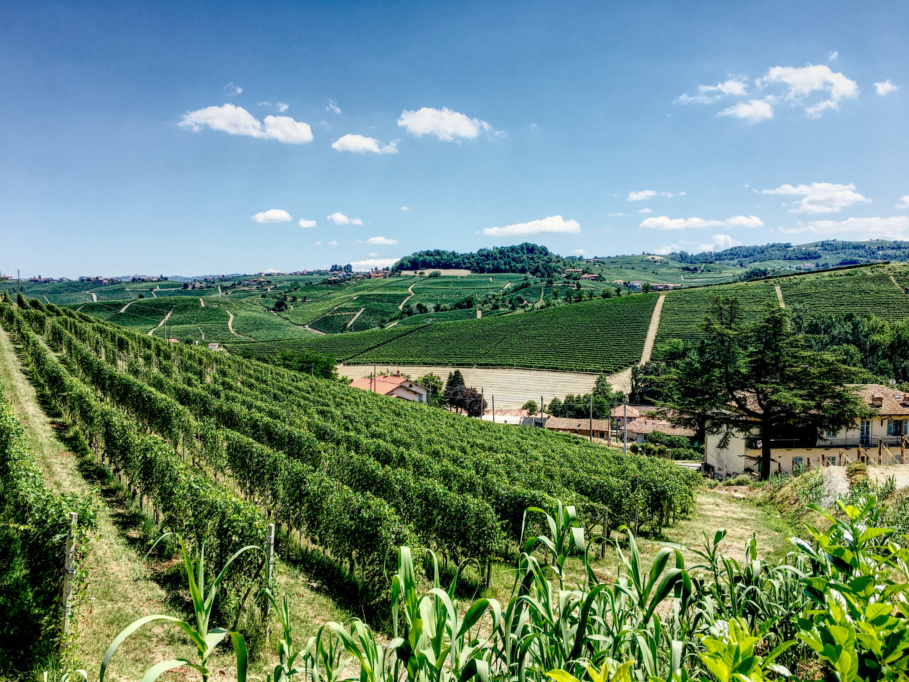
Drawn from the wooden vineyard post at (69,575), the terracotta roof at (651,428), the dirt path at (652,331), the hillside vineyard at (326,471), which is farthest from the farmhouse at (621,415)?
the wooden vineyard post at (69,575)

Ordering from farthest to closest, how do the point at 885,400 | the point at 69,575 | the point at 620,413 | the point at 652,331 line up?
the point at 652,331
the point at 620,413
the point at 885,400
the point at 69,575

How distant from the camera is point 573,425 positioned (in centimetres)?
5491

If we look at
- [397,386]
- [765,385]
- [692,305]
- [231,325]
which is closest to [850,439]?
[765,385]

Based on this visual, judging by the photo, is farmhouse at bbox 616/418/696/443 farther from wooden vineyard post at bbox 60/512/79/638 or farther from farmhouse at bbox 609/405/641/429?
wooden vineyard post at bbox 60/512/79/638

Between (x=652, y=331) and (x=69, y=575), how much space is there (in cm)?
8823

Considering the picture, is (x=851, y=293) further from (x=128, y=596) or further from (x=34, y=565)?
(x=34, y=565)

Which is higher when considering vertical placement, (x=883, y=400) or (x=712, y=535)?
(x=883, y=400)

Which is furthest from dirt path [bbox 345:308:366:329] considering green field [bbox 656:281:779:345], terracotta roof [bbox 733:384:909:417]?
terracotta roof [bbox 733:384:909:417]

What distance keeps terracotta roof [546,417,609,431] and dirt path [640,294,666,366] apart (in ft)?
66.2

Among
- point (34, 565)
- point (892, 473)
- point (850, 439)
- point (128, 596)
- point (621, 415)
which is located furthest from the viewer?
point (621, 415)

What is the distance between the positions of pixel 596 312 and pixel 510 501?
8855 centimetres

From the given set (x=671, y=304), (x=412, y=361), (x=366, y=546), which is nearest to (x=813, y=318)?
(x=671, y=304)

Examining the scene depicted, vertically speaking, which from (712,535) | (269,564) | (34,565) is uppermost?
(34,565)

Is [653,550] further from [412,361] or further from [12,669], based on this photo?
[412,361]
